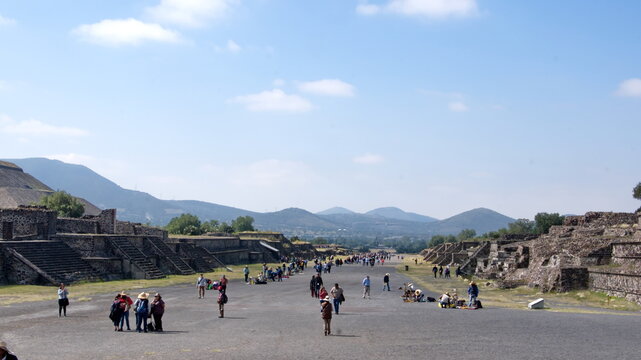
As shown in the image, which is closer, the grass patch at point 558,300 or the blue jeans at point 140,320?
the blue jeans at point 140,320

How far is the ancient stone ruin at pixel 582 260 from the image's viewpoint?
33156 mm

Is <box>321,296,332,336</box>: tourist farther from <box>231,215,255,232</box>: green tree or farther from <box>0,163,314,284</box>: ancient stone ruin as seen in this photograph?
<box>231,215,255,232</box>: green tree

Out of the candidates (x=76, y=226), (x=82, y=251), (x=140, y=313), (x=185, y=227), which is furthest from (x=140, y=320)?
(x=185, y=227)

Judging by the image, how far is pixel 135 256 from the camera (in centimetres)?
4891

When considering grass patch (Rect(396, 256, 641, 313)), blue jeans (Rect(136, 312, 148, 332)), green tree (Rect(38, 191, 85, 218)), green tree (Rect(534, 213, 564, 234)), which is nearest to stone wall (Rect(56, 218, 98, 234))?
green tree (Rect(38, 191, 85, 218))

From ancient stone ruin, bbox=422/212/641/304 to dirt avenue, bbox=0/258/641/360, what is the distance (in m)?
8.15

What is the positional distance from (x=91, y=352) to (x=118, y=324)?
449 centimetres

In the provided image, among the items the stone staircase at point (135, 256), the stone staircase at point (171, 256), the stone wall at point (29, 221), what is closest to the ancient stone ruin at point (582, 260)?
the stone staircase at point (135, 256)

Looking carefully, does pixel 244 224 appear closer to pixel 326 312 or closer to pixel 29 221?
pixel 29 221

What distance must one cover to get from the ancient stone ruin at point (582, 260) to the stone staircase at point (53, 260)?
30.4 m

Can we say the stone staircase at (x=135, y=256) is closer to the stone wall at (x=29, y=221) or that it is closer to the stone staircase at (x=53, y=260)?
the stone staircase at (x=53, y=260)

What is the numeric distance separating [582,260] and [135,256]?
34.2 m

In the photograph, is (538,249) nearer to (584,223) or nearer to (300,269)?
(584,223)

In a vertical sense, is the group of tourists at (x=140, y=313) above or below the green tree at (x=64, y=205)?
below
